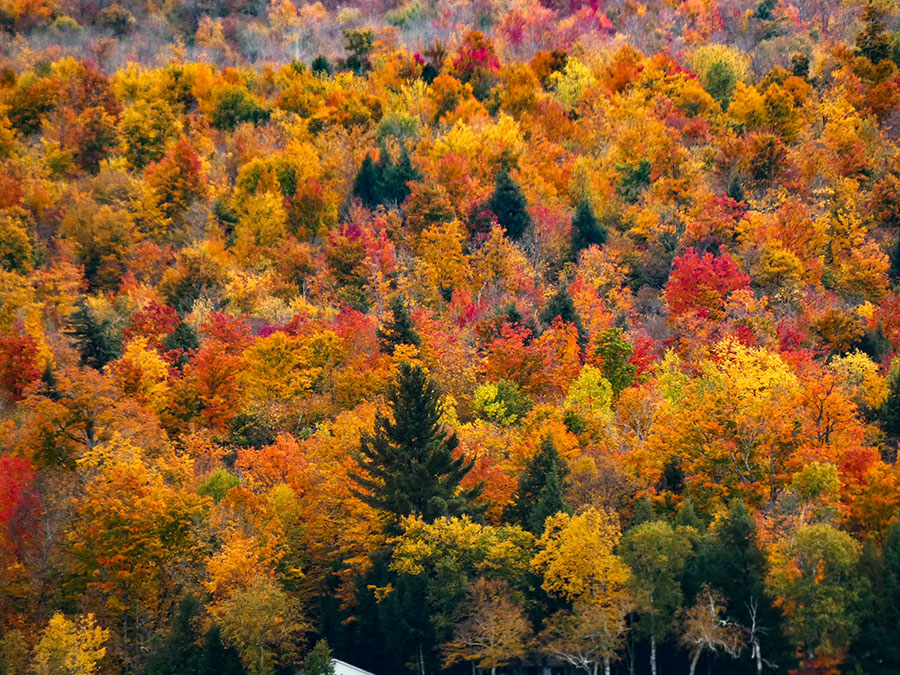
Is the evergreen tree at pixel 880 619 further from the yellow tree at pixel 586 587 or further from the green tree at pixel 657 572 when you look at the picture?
the yellow tree at pixel 586 587

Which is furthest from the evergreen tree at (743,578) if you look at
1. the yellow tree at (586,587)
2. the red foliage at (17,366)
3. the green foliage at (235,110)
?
the green foliage at (235,110)

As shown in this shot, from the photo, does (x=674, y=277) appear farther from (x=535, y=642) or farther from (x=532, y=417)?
(x=535, y=642)

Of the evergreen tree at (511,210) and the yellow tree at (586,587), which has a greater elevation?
the yellow tree at (586,587)

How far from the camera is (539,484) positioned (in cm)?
5238

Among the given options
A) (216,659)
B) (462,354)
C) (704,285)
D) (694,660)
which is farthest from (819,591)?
(704,285)

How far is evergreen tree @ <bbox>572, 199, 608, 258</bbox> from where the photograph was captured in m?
84.2

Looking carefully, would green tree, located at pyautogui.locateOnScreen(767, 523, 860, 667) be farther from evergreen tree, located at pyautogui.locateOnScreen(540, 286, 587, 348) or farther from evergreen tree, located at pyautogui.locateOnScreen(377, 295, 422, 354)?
evergreen tree, located at pyautogui.locateOnScreen(377, 295, 422, 354)

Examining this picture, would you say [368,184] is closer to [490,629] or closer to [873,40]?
[873,40]

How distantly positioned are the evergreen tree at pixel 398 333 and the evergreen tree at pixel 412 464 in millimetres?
12666

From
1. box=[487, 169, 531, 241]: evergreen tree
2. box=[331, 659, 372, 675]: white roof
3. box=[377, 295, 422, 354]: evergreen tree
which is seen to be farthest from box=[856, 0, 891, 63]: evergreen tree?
box=[331, 659, 372, 675]: white roof

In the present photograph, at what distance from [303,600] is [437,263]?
106 ft

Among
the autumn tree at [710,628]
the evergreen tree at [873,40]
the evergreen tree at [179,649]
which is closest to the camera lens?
the autumn tree at [710,628]

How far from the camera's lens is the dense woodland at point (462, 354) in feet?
158

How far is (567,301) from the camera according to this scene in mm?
71500
